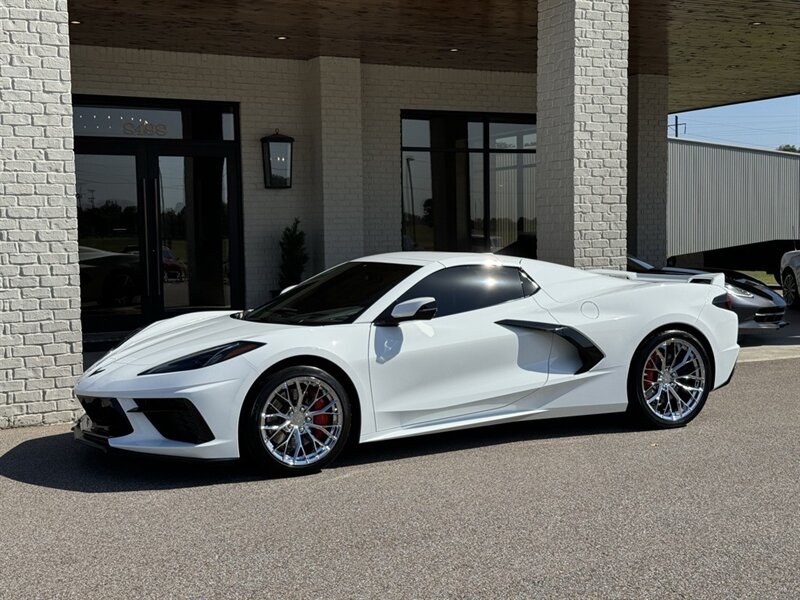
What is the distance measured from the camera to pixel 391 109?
15703 millimetres

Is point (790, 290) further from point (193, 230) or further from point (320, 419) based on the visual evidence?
point (320, 419)

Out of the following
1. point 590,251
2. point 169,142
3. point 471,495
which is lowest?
point 471,495

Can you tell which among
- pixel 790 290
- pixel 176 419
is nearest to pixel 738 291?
pixel 790 290

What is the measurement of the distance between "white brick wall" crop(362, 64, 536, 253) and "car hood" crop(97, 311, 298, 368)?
8.53 metres

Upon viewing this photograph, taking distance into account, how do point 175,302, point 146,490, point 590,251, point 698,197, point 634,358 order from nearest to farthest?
point 146,490, point 634,358, point 590,251, point 175,302, point 698,197

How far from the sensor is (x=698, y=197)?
A: 30875mm

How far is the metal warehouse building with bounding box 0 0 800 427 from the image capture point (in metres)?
7.81

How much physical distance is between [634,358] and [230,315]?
10.2 feet

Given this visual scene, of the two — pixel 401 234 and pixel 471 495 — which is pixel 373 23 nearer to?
pixel 401 234

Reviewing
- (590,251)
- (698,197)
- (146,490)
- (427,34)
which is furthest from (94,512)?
(698,197)

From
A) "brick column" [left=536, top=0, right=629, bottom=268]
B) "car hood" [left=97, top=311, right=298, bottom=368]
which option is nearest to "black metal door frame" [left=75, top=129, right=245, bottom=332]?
"brick column" [left=536, top=0, right=629, bottom=268]

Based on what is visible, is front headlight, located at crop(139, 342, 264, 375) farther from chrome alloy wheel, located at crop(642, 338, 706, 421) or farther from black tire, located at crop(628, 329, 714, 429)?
chrome alloy wheel, located at crop(642, 338, 706, 421)

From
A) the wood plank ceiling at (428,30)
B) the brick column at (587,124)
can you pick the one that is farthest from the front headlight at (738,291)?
the wood plank ceiling at (428,30)

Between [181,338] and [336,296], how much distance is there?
3.81 feet
